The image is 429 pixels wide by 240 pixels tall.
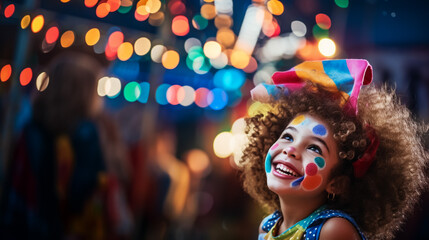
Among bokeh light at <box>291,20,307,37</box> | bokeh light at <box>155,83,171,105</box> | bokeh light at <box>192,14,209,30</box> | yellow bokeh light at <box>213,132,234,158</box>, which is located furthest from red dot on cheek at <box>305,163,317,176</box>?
yellow bokeh light at <box>213,132,234,158</box>

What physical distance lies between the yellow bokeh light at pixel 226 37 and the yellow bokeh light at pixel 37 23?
5.99 ft

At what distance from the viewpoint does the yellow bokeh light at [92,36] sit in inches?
135

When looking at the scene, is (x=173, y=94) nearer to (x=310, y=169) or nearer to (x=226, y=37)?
(x=226, y=37)

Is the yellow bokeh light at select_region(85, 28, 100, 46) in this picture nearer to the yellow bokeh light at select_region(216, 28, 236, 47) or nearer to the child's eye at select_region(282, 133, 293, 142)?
the yellow bokeh light at select_region(216, 28, 236, 47)

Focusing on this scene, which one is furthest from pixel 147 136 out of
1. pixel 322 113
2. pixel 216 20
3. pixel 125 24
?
pixel 322 113

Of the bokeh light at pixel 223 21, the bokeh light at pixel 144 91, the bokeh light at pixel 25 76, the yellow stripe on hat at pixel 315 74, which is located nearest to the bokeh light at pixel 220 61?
the bokeh light at pixel 223 21

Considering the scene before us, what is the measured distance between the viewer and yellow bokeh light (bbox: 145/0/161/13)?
3619 millimetres

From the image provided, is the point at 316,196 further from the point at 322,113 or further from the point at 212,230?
the point at 212,230

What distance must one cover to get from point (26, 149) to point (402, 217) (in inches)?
103

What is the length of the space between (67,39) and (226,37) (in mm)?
1800

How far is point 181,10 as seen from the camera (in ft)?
13.1

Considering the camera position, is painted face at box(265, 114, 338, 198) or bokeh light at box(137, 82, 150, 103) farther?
bokeh light at box(137, 82, 150, 103)

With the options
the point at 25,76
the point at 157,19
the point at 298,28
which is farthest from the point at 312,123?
the point at 298,28

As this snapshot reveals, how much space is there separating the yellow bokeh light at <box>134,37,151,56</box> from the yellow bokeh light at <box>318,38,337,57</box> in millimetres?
1466
